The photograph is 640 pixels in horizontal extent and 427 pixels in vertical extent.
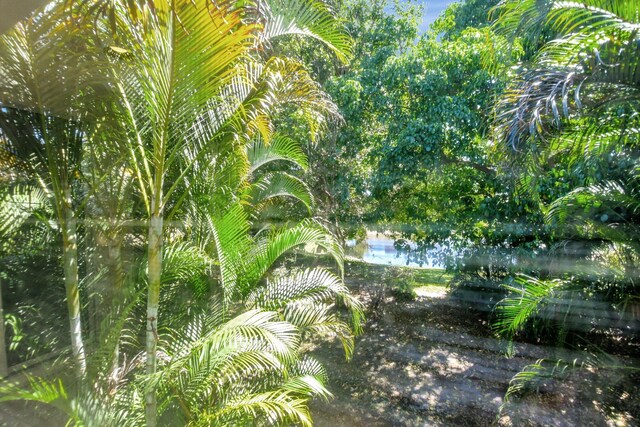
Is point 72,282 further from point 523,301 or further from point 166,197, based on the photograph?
point 523,301

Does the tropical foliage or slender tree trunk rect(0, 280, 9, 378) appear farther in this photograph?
slender tree trunk rect(0, 280, 9, 378)

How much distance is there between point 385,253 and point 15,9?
292 centimetres

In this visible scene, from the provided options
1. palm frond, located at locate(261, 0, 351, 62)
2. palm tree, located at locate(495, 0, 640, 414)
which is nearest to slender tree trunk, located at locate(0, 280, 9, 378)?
palm frond, located at locate(261, 0, 351, 62)

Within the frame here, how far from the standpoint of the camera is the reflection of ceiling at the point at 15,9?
1021 mm

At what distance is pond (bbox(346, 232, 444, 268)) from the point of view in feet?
10.7

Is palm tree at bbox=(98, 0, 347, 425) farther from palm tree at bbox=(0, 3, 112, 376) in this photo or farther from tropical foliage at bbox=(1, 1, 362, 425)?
palm tree at bbox=(0, 3, 112, 376)

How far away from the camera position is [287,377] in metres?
2.08

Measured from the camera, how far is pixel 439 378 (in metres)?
2.86

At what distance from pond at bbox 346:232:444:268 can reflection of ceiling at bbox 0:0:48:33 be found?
280 centimetres

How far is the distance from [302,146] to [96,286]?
1.88 m

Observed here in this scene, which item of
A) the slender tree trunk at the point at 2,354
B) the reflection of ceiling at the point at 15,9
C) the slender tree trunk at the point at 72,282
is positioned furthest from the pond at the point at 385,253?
the reflection of ceiling at the point at 15,9

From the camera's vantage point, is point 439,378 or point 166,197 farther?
point 439,378

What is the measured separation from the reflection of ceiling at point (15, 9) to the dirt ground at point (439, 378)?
8.62 ft

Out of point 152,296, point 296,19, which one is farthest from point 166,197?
point 296,19
